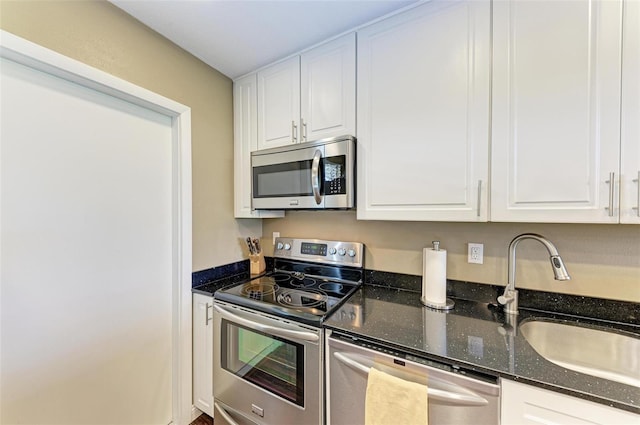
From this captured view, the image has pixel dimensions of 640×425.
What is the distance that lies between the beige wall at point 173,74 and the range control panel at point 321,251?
340 mm

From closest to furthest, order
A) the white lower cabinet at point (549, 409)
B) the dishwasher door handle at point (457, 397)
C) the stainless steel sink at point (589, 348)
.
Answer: the white lower cabinet at point (549, 409)
the dishwasher door handle at point (457, 397)
the stainless steel sink at point (589, 348)

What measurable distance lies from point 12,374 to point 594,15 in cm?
277

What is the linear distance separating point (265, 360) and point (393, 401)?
0.74 metres

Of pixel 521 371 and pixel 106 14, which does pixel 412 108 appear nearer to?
pixel 521 371

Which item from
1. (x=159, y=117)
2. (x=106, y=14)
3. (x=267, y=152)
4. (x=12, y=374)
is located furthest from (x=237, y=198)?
(x=12, y=374)

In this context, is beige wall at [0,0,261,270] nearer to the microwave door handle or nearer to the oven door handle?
the oven door handle

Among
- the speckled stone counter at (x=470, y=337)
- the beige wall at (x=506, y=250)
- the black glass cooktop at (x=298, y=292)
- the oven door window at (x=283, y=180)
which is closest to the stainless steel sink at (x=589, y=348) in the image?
the speckled stone counter at (x=470, y=337)

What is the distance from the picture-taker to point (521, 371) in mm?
813

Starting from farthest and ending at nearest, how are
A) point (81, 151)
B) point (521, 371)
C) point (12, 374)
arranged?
point (81, 151), point (12, 374), point (521, 371)

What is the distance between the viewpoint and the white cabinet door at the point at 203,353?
1599mm

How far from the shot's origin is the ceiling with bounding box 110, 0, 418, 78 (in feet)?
4.14

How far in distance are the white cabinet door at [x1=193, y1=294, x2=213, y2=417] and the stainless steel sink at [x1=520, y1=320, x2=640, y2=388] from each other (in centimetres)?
171

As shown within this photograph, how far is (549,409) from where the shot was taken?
0.78 meters

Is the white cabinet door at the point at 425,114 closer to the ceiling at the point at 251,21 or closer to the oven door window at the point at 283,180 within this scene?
the ceiling at the point at 251,21
